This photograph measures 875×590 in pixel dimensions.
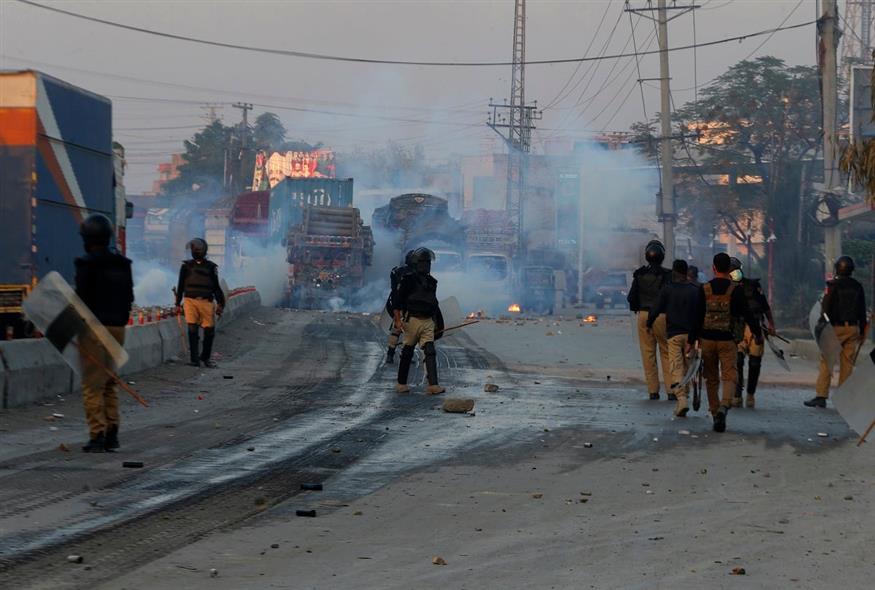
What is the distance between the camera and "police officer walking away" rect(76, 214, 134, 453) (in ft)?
36.2

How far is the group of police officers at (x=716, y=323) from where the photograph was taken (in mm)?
14047

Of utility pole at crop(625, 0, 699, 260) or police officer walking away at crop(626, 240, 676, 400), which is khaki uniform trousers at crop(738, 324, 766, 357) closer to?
police officer walking away at crop(626, 240, 676, 400)

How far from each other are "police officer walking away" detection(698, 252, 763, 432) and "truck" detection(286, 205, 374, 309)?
116 ft

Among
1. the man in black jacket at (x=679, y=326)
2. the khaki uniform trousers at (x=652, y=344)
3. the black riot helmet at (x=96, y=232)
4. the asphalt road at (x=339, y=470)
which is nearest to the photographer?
the asphalt road at (x=339, y=470)

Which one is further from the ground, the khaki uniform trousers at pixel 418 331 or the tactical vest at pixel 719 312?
A: the tactical vest at pixel 719 312

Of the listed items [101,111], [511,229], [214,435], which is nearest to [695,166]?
[511,229]

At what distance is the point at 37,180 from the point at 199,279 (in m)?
2.77

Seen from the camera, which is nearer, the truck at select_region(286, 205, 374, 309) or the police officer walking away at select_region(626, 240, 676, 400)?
the police officer walking away at select_region(626, 240, 676, 400)

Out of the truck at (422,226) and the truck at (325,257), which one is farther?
the truck at (422,226)

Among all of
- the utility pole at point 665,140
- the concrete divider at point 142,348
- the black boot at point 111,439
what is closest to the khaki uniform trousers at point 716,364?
the black boot at point 111,439

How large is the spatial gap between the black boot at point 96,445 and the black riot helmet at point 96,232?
63.7 inches

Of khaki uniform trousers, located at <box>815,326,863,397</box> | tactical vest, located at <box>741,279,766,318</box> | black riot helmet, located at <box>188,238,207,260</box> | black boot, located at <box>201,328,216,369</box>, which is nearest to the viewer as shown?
tactical vest, located at <box>741,279,766,318</box>

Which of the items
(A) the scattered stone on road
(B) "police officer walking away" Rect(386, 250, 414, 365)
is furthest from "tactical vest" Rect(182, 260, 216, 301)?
(A) the scattered stone on road

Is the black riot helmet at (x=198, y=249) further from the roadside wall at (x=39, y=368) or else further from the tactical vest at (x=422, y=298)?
the tactical vest at (x=422, y=298)
